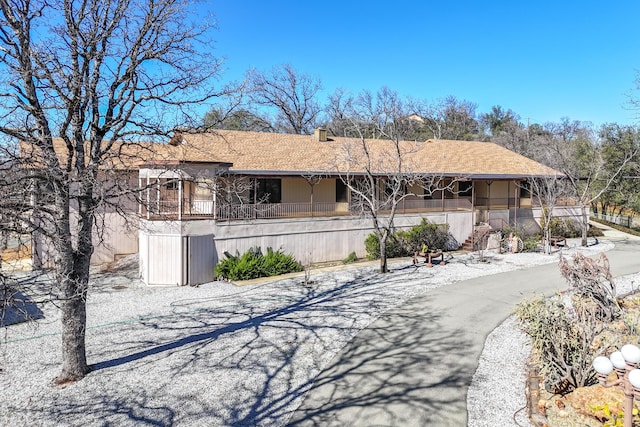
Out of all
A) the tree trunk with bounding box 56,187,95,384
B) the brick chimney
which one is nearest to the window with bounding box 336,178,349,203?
the brick chimney

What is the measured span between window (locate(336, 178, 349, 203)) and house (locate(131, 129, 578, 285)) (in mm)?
58

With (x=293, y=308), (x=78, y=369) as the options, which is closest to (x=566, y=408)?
(x=293, y=308)

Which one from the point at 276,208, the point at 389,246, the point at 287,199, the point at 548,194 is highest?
the point at 548,194

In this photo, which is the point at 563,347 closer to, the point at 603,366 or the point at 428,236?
the point at 603,366

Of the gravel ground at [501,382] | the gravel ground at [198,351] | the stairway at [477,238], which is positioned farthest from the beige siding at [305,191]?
the gravel ground at [501,382]

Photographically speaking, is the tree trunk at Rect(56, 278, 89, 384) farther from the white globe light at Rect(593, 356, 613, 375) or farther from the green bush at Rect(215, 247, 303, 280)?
the green bush at Rect(215, 247, 303, 280)

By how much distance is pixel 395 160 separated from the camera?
24.0m

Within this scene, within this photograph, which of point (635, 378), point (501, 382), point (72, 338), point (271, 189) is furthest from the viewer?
point (271, 189)

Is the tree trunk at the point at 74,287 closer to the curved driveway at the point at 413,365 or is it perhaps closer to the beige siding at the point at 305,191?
the curved driveway at the point at 413,365

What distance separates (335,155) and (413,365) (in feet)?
52.2

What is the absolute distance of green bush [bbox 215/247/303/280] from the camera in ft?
53.6

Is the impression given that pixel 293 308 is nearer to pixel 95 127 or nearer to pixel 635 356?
pixel 95 127

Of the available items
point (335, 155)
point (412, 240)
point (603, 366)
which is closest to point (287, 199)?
point (335, 155)

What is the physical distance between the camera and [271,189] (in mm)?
21141
